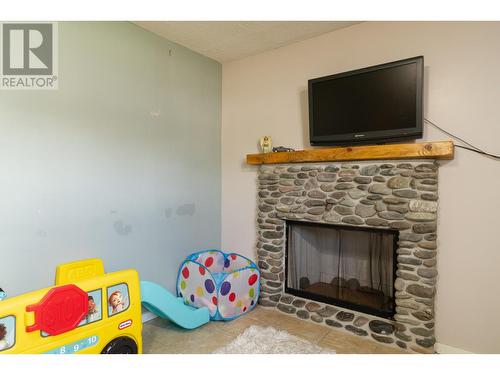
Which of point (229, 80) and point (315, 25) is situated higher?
point (315, 25)

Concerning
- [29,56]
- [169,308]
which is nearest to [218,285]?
[169,308]

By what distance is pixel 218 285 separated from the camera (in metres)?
2.65

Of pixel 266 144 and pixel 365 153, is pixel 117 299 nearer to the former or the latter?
pixel 266 144

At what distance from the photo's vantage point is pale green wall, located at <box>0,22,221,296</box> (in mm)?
2010

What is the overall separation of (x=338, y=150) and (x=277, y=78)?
1.09 metres

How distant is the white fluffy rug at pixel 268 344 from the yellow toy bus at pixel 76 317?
0.71 metres

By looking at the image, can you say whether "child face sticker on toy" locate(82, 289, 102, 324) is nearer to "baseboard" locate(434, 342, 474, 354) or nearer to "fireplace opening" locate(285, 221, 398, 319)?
"fireplace opening" locate(285, 221, 398, 319)

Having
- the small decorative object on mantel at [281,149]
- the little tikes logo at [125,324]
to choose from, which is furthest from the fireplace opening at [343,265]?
the little tikes logo at [125,324]

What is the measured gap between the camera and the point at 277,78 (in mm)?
3125

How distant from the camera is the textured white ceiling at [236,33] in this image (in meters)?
2.64

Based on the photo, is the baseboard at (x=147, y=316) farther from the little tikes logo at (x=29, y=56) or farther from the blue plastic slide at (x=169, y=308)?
the little tikes logo at (x=29, y=56)

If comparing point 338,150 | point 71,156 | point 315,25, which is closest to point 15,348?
point 71,156
